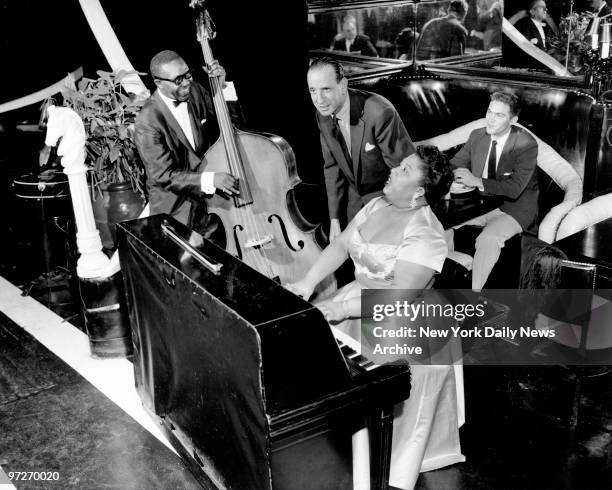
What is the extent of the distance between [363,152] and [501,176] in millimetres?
982

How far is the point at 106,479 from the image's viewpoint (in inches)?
108

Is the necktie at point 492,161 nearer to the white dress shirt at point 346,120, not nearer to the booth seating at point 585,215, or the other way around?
the booth seating at point 585,215

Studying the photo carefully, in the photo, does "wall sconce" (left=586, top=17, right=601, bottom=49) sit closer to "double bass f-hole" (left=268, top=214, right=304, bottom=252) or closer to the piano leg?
"double bass f-hole" (left=268, top=214, right=304, bottom=252)

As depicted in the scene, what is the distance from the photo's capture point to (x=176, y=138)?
371cm

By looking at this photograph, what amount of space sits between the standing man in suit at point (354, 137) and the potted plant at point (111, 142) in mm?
1106

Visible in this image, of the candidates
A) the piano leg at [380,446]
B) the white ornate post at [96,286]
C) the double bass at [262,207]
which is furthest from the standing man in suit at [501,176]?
the white ornate post at [96,286]

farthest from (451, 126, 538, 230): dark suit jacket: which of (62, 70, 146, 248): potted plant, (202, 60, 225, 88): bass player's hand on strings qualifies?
(62, 70, 146, 248): potted plant

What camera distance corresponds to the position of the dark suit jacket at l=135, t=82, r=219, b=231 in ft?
11.8

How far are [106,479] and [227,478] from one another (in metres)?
0.73

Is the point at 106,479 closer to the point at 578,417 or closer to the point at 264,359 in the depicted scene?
the point at 264,359

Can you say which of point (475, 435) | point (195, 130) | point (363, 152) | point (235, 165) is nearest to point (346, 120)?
point (363, 152)

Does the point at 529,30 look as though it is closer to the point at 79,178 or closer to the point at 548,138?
the point at 548,138

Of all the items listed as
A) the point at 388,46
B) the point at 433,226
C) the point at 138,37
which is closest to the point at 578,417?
the point at 433,226

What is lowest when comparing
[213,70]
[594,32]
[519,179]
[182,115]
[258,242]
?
[258,242]
